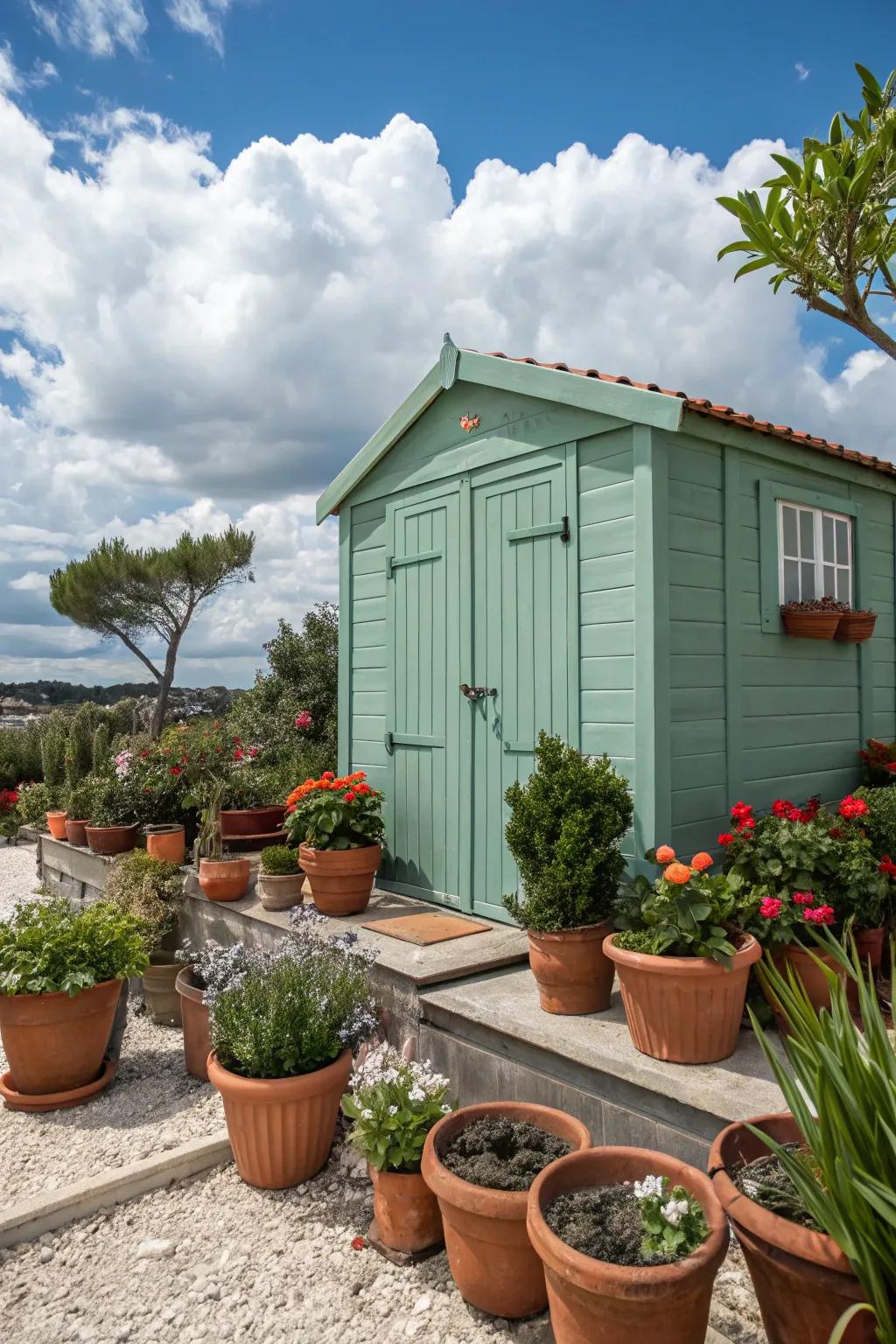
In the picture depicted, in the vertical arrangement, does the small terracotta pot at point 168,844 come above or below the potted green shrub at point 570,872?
below

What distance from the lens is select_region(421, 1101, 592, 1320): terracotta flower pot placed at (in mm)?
2352

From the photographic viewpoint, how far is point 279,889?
503 cm

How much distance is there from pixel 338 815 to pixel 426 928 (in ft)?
2.66

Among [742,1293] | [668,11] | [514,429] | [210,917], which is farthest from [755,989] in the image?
[668,11]

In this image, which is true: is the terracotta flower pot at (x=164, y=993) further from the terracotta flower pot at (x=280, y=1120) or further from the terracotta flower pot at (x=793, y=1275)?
the terracotta flower pot at (x=793, y=1275)

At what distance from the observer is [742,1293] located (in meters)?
2.48

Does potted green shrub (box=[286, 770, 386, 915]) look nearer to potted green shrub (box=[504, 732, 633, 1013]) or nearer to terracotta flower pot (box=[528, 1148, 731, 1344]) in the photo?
potted green shrub (box=[504, 732, 633, 1013])

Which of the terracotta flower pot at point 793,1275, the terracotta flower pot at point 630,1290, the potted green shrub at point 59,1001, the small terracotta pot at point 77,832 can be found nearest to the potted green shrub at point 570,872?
the terracotta flower pot at point 630,1290

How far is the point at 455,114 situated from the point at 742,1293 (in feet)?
17.0

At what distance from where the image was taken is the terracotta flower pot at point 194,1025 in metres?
4.18

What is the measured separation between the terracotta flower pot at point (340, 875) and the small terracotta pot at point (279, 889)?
22 cm

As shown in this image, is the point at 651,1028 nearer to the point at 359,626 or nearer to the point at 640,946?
the point at 640,946

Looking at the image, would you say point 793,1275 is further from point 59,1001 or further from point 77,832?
point 77,832

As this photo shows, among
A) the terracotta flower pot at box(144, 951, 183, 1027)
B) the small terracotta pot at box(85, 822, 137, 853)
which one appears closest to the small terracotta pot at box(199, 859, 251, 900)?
the terracotta flower pot at box(144, 951, 183, 1027)
